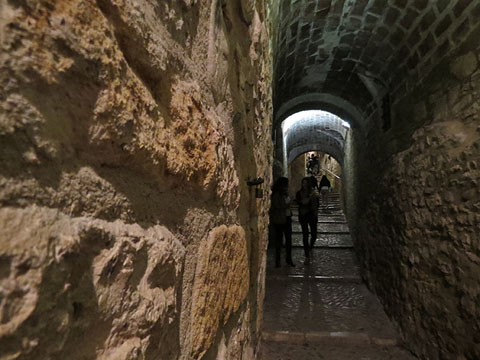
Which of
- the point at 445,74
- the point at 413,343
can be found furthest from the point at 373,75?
the point at 413,343

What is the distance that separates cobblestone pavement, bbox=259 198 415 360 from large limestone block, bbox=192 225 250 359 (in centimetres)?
114

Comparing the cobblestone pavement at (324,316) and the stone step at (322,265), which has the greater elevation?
the stone step at (322,265)

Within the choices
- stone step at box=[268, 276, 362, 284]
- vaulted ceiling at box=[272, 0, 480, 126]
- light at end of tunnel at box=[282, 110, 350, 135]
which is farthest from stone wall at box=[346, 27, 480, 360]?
light at end of tunnel at box=[282, 110, 350, 135]

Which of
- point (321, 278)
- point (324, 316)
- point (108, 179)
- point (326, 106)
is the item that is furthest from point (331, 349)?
point (326, 106)

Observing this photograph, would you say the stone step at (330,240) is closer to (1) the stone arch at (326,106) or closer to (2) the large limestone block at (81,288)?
(1) the stone arch at (326,106)

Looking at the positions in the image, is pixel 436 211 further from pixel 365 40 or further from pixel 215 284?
pixel 215 284

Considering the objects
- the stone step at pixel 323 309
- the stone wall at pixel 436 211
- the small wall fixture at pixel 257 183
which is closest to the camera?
the small wall fixture at pixel 257 183

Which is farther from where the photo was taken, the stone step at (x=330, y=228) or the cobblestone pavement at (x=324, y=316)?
the stone step at (x=330, y=228)

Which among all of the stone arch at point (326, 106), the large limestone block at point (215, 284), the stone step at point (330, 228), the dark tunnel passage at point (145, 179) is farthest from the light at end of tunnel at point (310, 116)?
the large limestone block at point (215, 284)

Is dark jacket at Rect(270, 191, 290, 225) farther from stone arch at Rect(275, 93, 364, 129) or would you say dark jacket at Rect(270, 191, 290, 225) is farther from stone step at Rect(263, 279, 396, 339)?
stone arch at Rect(275, 93, 364, 129)

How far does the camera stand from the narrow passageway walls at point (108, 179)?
0.20 meters

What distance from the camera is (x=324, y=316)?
2836mm

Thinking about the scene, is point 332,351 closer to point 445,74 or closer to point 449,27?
point 445,74

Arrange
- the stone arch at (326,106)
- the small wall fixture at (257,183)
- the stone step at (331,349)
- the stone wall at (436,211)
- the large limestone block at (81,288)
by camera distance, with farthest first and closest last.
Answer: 1. the stone arch at (326,106)
2. the stone step at (331,349)
3. the stone wall at (436,211)
4. the small wall fixture at (257,183)
5. the large limestone block at (81,288)
